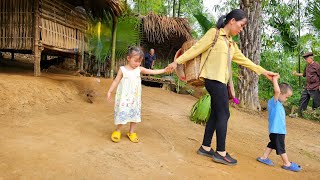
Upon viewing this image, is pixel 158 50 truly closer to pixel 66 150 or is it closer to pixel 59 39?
pixel 59 39

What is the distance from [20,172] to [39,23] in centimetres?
433

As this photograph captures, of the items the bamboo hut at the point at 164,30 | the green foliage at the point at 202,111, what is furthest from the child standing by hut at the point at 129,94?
the bamboo hut at the point at 164,30

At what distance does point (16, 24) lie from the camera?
620cm

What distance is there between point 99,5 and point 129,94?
16.5 feet

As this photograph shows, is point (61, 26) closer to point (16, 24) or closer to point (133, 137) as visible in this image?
point (16, 24)

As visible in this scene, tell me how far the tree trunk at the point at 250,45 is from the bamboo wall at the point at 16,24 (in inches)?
189

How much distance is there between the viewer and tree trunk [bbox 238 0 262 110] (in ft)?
24.7

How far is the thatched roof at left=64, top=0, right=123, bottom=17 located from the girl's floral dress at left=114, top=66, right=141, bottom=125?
3.81 metres

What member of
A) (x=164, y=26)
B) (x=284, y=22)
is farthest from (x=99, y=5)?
(x=284, y=22)

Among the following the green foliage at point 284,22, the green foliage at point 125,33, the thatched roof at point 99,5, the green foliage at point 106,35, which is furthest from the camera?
the green foliage at point 284,22

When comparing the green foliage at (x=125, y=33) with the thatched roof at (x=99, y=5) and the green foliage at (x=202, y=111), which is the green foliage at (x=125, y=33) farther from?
the green foliage at (x=202, y=111)

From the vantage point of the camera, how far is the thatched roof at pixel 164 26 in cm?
1126

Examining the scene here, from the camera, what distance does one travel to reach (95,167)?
2.70 meters

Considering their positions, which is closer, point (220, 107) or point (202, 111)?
point (220, 107)
